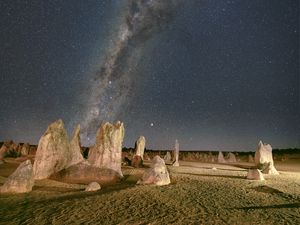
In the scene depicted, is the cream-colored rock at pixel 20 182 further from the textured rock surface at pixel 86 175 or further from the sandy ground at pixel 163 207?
the textured rock surface at pixel 86 175

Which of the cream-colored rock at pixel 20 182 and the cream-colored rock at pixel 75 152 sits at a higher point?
the cream-colored rock at pixel 75 152

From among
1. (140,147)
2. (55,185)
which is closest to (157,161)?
(55,185)

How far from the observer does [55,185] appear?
1505cm

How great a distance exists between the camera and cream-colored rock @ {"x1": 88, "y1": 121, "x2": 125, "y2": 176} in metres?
18.4

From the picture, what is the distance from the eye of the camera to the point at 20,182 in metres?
13.0

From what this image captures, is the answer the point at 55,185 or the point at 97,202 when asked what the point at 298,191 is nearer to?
the point at 97,202

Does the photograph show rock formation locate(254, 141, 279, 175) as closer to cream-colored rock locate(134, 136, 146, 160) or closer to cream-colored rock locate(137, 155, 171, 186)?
cream-colored rock locate(134, 136, 146, 160)

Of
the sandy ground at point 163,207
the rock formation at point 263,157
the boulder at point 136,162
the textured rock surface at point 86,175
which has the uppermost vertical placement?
the rock formation at point 263,157

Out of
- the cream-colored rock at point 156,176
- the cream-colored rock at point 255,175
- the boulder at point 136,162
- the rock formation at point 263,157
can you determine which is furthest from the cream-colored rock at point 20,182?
the rock formation at point 263,157

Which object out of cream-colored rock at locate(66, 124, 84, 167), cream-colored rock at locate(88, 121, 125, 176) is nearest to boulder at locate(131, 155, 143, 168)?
cream-colored rock at locate(88, 121, 125, 176)

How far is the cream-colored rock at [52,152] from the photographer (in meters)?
17.2

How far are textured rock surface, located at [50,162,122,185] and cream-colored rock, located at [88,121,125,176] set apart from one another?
62 cm

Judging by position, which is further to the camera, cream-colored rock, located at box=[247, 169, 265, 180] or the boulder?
the boulder

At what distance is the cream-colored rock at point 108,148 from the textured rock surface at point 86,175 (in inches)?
24.3
